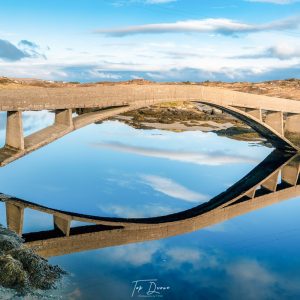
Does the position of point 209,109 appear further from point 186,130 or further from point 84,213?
point 84,213

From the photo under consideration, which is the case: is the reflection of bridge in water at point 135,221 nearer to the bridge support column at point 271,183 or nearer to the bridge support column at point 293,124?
the bridge support column at point 271,183

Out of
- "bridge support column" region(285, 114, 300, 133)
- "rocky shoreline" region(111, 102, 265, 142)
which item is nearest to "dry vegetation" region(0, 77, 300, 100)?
"rocky shoreline" region(111, 102, 265, 142)

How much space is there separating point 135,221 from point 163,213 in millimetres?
1993

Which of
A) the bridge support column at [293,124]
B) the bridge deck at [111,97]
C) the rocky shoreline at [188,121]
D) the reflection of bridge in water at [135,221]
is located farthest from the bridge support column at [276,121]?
the reflection of bridge in water at [135,221]

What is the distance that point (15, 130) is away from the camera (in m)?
22.3

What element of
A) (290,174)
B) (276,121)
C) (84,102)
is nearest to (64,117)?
(84,102)

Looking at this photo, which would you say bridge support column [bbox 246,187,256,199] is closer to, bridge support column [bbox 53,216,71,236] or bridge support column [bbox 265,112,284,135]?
bridge support column [bbox 53,216,71,236]

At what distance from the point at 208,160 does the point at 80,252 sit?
19138mm

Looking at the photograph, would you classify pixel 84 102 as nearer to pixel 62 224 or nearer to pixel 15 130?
pixel 15 130

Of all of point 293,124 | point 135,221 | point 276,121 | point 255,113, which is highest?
point 255,113

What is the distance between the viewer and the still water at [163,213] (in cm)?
1269

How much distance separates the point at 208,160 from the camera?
32.2 m

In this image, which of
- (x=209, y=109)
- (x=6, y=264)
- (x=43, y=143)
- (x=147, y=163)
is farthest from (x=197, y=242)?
(x=209, y=109)

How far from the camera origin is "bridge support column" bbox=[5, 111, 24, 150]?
874 inches
